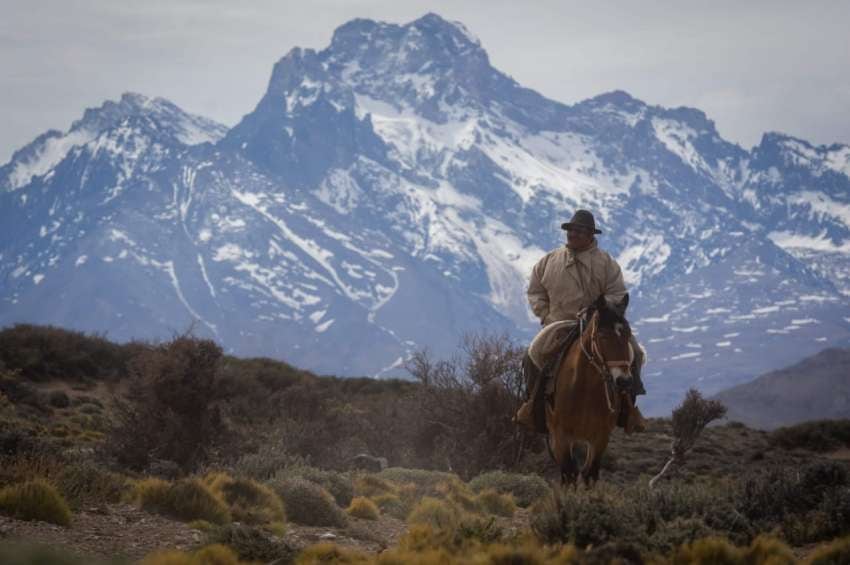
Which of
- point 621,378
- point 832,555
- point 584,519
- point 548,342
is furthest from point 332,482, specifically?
point 832,555

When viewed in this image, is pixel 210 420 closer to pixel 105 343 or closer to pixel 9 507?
pixel 9 507

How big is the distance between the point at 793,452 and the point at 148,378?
2394 cm

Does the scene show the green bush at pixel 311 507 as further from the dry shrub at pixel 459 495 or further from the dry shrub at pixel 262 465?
the dry shrub at pixel 262 465

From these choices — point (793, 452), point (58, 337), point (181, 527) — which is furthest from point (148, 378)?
point (793, 452)

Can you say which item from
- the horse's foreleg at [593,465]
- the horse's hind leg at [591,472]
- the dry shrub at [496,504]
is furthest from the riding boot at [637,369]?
the dry shrub at [496,504]

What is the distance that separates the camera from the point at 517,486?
17312mm

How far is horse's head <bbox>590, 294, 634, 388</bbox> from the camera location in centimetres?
1165

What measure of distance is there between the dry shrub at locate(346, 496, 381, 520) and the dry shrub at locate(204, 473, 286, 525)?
1.48 metres

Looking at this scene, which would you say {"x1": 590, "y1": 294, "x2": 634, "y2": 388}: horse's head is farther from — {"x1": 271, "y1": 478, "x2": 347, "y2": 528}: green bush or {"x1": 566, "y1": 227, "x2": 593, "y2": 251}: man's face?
{"x1": 271, "y1": 478, "x2": 347, "y2": 528}: green bush

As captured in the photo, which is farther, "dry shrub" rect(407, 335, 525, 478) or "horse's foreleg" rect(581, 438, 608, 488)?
"dry shrub" rect(407, 335, 525, 478)

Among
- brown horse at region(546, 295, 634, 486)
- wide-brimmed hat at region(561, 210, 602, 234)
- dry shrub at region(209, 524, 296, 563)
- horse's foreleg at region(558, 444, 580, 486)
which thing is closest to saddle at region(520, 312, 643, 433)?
brown horse at region(546, 295, 634, 486)

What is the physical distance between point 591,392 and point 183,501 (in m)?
4.64

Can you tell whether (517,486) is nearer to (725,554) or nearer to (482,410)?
(482,410)

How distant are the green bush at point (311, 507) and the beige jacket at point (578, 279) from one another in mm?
3586
